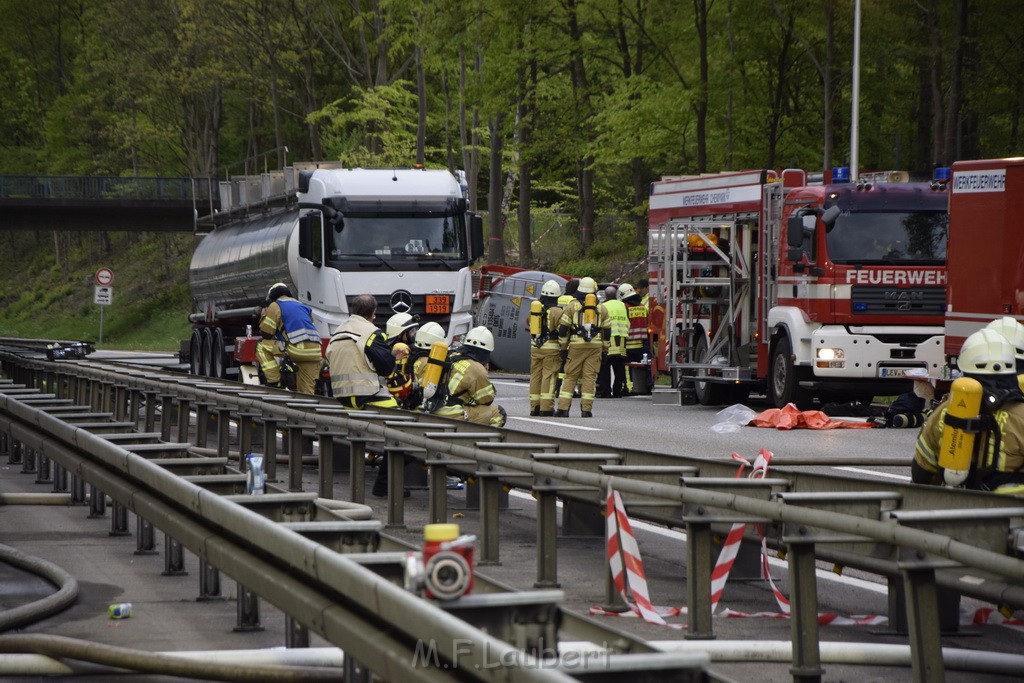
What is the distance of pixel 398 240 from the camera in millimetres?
24719

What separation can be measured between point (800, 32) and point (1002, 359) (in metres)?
32.7

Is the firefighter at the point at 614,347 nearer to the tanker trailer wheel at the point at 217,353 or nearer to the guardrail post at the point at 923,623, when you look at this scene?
the tanker trailer wheel at the point at 217,353

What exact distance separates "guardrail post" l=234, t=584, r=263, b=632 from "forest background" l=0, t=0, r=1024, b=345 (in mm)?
21116

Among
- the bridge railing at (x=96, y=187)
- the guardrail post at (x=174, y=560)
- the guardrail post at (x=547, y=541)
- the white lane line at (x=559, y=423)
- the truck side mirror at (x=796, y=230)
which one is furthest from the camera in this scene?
the bridge railing at (x=96, y=187)

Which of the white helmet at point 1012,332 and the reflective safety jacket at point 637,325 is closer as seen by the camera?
the white helmet at point 1012,332

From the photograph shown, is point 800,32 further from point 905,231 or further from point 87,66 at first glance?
point 87,66

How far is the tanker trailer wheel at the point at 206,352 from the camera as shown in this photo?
102 ft

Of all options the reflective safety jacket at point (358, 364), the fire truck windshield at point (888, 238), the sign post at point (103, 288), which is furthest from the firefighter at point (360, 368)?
the sign post at point (103, 288)

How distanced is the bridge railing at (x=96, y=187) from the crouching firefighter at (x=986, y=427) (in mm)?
65565

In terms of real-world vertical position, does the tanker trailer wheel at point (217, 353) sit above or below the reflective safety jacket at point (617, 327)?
below

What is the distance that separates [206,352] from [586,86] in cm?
1873

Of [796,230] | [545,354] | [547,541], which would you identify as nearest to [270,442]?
[547,541]

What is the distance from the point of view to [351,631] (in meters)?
4.77

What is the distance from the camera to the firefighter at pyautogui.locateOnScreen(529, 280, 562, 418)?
21623 mm
